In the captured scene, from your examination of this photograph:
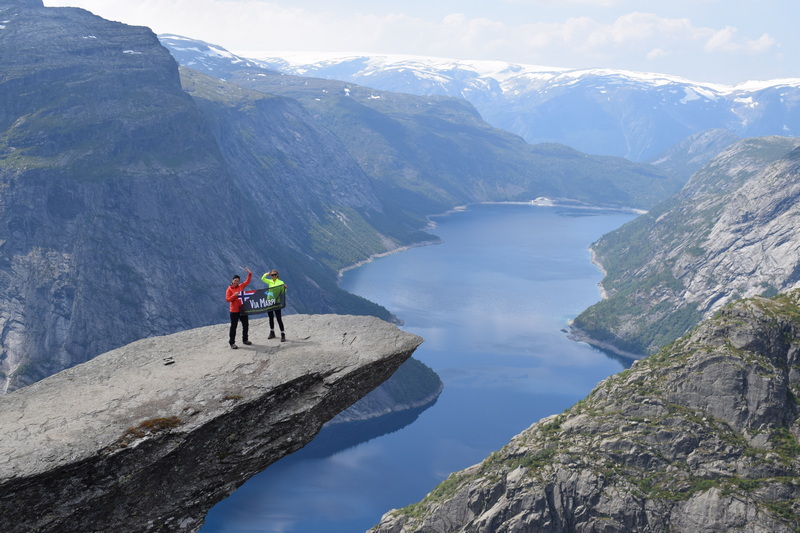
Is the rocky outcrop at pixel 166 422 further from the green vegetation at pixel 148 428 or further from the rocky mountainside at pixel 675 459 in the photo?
the rocky mountainside at pixel 675 459

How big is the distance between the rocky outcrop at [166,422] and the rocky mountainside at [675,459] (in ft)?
271

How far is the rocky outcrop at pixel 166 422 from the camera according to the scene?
28.0 meters

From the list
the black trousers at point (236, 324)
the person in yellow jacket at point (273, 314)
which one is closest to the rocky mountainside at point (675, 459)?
the person in yellow jacket at point (273, 314)

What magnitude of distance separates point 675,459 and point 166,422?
10285 centimetres

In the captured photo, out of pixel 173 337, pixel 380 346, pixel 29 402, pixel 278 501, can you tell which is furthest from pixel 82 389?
pixel 278 501

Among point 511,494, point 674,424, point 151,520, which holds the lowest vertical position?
point 511,494

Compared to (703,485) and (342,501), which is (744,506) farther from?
(342,501)

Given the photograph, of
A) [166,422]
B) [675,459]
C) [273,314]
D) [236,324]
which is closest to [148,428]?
[166,422]

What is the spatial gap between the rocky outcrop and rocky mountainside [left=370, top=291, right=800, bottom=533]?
8261 cm

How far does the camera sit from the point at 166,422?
→ 30375mm

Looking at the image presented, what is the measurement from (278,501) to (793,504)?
123 metres

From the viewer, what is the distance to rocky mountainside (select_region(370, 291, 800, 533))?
10575 cm

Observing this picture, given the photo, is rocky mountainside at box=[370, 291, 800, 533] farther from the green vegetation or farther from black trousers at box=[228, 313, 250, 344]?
the green vegetation

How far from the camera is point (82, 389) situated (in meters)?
33.4
